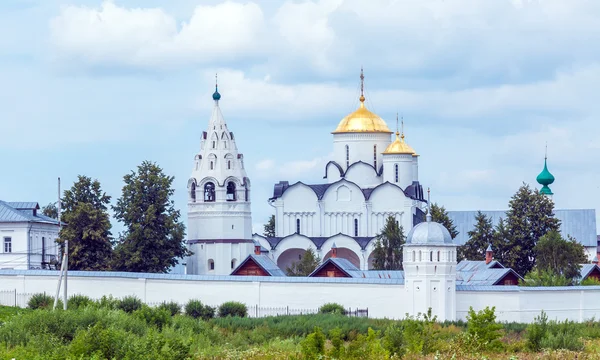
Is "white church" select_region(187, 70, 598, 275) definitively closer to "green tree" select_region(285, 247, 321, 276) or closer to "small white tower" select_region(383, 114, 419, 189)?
"small white tower" select_region(383, 114, 419, 189)

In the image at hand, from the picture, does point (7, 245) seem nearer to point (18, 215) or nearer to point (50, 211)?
point (18, 215)

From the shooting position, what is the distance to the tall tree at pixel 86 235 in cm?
4522

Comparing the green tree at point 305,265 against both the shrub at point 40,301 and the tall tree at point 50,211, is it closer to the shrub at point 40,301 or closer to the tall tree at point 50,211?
the tall tree at point 50,211

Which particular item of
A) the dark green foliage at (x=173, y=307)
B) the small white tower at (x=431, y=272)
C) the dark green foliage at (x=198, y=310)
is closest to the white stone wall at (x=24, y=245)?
the dark green foliage at (x=173, y=307)

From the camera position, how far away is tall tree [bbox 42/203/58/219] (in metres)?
60.7

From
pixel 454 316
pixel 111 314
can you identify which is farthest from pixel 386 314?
pixel 111 314

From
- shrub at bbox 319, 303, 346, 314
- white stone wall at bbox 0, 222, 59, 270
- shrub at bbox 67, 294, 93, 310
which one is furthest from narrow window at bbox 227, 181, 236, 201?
shrub at bbox 67, 294, 93, 310

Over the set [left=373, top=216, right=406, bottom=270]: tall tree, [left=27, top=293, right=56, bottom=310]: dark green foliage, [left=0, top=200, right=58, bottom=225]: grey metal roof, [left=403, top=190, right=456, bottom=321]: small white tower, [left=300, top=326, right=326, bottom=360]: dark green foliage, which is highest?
[left=0, top=200, right=58, bottom=225]: grey metal roof

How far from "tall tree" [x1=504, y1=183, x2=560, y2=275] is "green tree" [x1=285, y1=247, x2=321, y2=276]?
285 inches

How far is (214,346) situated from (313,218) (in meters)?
37.7

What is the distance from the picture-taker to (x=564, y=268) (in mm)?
49500

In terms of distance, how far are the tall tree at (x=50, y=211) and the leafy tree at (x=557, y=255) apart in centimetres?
2045

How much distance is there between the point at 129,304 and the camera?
3512cm

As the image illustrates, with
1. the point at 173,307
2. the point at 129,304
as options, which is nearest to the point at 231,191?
the point at 173,307
